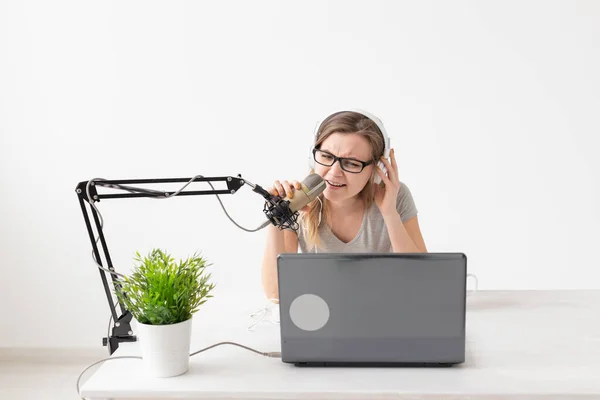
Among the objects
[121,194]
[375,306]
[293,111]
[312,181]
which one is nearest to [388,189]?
[312,181]

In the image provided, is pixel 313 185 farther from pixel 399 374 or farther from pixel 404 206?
pixel 404 206

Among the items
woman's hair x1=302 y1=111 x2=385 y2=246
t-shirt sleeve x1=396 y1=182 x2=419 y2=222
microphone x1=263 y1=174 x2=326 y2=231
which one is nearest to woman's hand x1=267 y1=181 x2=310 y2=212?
microphone x1=263 y1=174 x2=326 y2=231

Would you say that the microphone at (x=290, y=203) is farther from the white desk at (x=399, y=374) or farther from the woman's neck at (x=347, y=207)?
the woman's neck at (x=347, y=207)

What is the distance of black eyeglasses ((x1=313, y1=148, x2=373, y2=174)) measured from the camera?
5.37 ft

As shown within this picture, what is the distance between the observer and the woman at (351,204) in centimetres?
167

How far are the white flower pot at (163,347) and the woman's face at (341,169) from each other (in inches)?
26.2

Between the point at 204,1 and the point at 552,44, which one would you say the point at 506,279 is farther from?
the point at 204,1

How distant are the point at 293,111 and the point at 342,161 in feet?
4.58

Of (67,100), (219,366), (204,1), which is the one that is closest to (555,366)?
(219,366)

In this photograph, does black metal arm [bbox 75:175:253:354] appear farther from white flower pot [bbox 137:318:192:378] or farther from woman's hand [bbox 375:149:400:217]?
woman's hand [bbox 375:149:400:217]

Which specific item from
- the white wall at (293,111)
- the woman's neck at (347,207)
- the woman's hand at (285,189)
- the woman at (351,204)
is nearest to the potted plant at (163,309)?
the woman's hand at (285,189)

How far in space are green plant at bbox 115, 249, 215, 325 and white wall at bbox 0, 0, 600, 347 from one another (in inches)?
73.5

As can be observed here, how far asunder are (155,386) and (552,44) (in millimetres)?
2526

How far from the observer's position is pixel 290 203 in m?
1.35
